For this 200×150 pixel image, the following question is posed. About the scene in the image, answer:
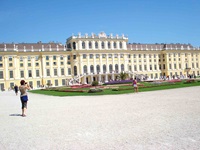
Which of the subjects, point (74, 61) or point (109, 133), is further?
point (74, 61)

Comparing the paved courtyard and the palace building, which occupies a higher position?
the palace building

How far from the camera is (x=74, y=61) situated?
7012 centimetres

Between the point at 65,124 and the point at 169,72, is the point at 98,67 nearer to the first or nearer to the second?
the point at 169,72

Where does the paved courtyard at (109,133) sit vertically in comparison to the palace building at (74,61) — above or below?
below

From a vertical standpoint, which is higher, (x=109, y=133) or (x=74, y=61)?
(x=74, y=61)

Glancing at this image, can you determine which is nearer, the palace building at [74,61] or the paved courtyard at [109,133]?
the paved courtyard at [109,133]

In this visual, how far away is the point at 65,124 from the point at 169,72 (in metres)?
79.0

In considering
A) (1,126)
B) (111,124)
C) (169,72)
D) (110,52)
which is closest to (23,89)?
(1,126)

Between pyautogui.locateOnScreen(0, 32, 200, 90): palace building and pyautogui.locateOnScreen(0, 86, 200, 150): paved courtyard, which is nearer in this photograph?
pyautogui.locateOnScreen(0, 86, 200, 150): paved courtyard

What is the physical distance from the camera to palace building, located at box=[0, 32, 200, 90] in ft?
211

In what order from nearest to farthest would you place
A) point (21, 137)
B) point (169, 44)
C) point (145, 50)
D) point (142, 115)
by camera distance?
point (21, 137) < point (142, 115) < point (145, 50) < point (169, 44)

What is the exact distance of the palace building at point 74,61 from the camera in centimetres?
6438

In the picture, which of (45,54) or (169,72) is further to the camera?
(169,72)

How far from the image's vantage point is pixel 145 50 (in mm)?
81062
